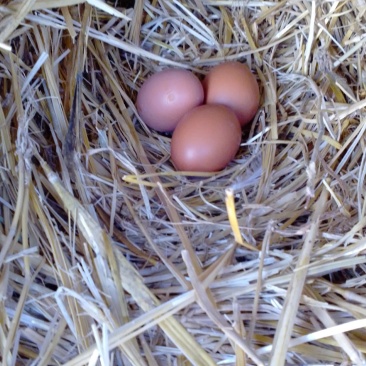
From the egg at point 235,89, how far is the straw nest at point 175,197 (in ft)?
0.15

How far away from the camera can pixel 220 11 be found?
3.99ft

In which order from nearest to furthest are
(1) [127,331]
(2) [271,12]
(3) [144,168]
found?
1. (1) [127,331]
2. (3) [144,168]
3. (2) [271,12]

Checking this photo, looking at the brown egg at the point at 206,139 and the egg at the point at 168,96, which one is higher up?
the egg at the point at 168,96

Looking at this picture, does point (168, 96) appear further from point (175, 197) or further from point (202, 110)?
point (175, 197)

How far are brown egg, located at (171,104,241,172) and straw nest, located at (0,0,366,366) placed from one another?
3 cm

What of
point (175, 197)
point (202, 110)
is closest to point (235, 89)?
point (202, 110)

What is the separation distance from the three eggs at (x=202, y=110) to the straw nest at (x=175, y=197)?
0.03 meters

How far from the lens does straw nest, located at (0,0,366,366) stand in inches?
30.0

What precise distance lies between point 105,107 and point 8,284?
43cm

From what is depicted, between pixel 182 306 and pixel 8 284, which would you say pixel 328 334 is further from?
pixel 8 284

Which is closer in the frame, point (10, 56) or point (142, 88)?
point (10, 56)

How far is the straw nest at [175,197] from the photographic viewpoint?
76 cm

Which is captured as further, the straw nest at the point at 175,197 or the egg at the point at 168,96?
the egg at the point at 168,96

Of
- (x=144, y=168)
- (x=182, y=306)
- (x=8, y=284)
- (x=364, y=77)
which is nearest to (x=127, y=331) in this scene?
(x=182, y=306)
